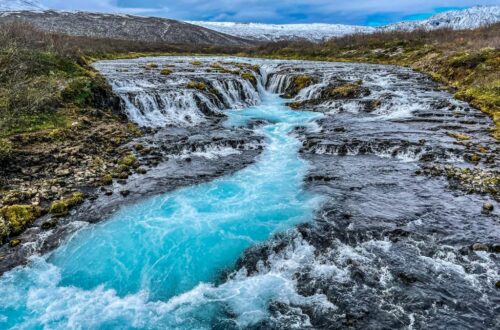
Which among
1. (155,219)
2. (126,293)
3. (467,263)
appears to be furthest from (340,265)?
(155,219)

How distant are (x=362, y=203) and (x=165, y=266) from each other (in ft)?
25.8

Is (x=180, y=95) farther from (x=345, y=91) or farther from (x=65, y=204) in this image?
(x=65, y=204)

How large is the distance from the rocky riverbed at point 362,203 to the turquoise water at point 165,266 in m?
0.51

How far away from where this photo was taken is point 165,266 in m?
10.8

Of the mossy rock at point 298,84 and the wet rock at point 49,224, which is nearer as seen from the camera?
the wet rock at point 49,224

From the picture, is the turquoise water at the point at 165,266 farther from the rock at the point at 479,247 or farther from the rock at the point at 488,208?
the rock at the point at 488,208

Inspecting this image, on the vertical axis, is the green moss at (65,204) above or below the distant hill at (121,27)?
below

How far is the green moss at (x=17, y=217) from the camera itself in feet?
37.9

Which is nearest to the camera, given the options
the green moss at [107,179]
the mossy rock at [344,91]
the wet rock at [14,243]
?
the wet rock at [14,243]

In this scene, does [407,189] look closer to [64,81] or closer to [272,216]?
[272,216]

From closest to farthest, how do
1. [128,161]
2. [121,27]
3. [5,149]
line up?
1. [5,149]
2. [128,161]
3. [121,27]

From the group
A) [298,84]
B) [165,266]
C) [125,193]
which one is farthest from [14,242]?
[298,84]

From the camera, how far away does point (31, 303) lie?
358 inches

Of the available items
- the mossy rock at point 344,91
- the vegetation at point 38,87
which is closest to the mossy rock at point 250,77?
the mossy rock at point 344,91
